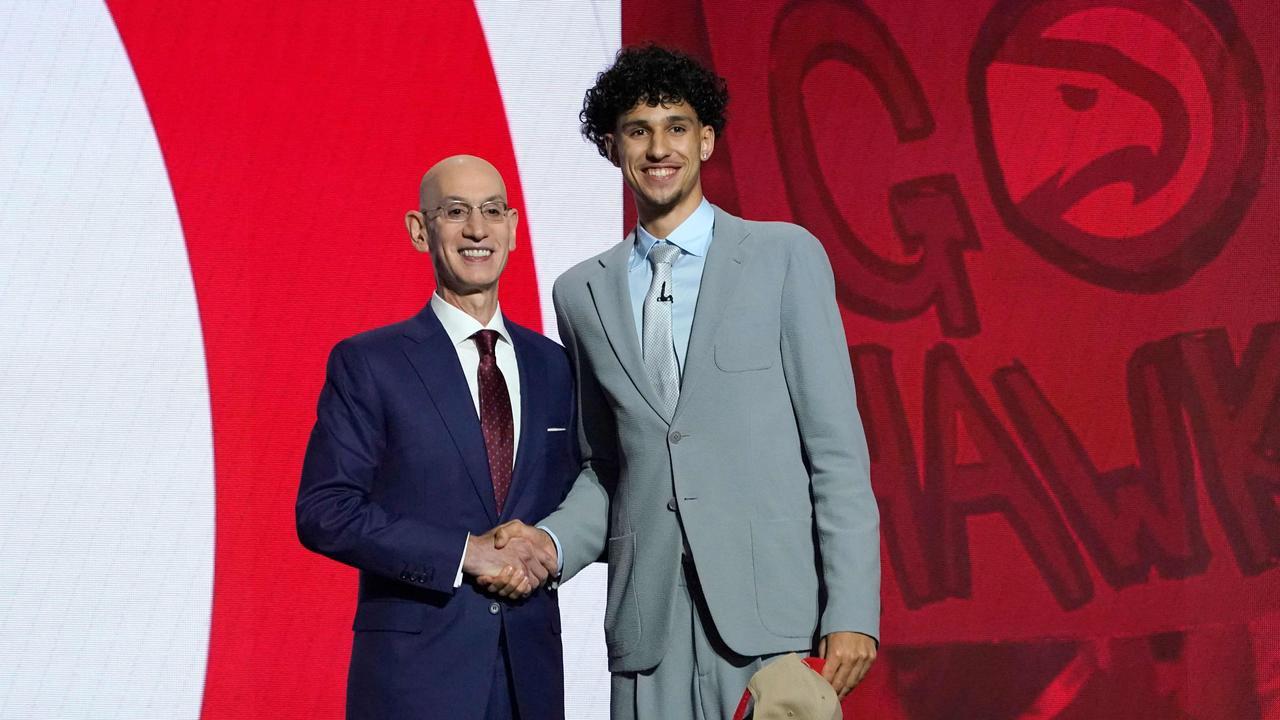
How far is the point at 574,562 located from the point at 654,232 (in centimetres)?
56

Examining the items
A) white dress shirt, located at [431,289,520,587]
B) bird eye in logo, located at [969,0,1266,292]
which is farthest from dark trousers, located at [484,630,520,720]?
bird eye in logo, located at [969,0,1266,292]

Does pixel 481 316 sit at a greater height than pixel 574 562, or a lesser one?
greater

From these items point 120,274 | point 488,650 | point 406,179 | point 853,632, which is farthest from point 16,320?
point 853,632

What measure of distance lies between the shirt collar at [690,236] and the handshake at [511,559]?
1.57 ft

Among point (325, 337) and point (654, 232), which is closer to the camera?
point (654, 232)

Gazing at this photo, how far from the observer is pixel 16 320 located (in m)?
2.95

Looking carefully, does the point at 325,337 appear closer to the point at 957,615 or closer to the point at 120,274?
the point at 120,274

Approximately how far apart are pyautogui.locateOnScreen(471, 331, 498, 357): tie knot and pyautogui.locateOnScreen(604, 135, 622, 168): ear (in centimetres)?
36

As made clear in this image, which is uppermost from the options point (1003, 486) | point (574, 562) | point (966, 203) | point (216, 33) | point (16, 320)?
point (216, 33)

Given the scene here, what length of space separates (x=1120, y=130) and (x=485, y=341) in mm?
1877

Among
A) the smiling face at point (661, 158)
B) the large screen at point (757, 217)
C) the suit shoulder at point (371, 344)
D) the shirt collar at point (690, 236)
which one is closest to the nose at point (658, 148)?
the smiling face at point (661, 158)

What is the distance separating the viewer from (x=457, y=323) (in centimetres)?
221

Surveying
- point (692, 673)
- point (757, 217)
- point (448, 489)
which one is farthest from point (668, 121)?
point (757, 217)

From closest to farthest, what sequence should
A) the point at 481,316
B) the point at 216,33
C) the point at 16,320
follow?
the point at 481,316
the point at 16,320
the point at 216,33
